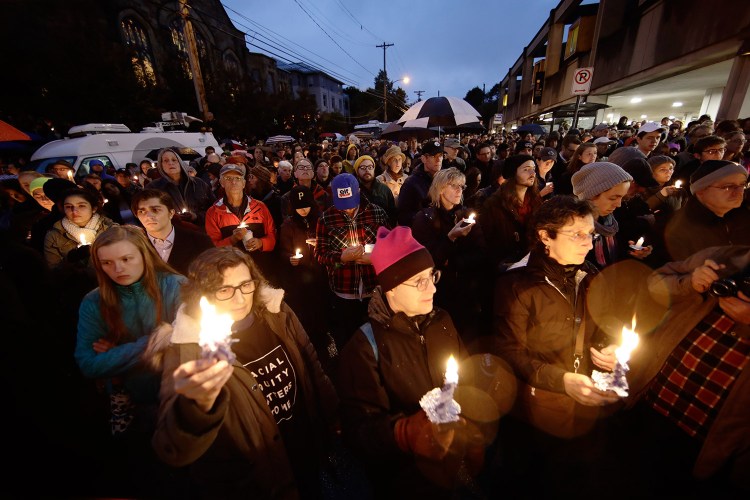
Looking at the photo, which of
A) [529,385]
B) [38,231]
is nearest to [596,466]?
[529,385]

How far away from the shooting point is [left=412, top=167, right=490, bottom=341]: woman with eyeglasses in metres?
3.62

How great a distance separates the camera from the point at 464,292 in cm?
409

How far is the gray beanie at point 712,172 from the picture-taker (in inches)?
102

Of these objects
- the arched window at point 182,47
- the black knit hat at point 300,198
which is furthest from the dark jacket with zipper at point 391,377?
the arched window at point 182,47

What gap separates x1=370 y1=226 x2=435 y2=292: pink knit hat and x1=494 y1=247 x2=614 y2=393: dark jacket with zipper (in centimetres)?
82

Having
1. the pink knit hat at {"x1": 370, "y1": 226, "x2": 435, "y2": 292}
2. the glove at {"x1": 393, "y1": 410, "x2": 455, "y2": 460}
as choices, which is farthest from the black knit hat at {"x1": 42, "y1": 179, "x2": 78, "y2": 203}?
the glove at {"x1": 393, "y1": 410, "x2": 455, "y2": 460}

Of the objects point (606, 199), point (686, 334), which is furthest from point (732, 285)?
point (606, 199)

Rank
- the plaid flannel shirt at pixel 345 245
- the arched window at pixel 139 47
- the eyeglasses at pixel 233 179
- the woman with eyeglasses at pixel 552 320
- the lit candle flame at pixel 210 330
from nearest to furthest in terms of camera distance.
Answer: the lit candle flame at pixel 210 330 → the woman with eyeglasses at pixel 552 320 → the plaid flannel shirt at pixel 345 245 → the eyeglasses at pixel 233 179 → the arched window at pixel 139 47

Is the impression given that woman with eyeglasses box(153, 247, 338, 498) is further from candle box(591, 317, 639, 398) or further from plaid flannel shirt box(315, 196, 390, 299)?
candle box(591, 317, 639, 398)

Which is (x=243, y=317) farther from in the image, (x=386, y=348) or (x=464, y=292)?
(x=464, y=292)

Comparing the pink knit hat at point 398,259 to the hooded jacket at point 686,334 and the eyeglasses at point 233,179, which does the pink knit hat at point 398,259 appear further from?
the eyeglasses at point 233,179

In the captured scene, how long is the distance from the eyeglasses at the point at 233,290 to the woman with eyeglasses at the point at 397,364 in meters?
0.71

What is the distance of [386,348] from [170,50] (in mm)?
34593

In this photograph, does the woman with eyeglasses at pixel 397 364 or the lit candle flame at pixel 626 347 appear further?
the woman with eyeglasses at pixel 397 364
